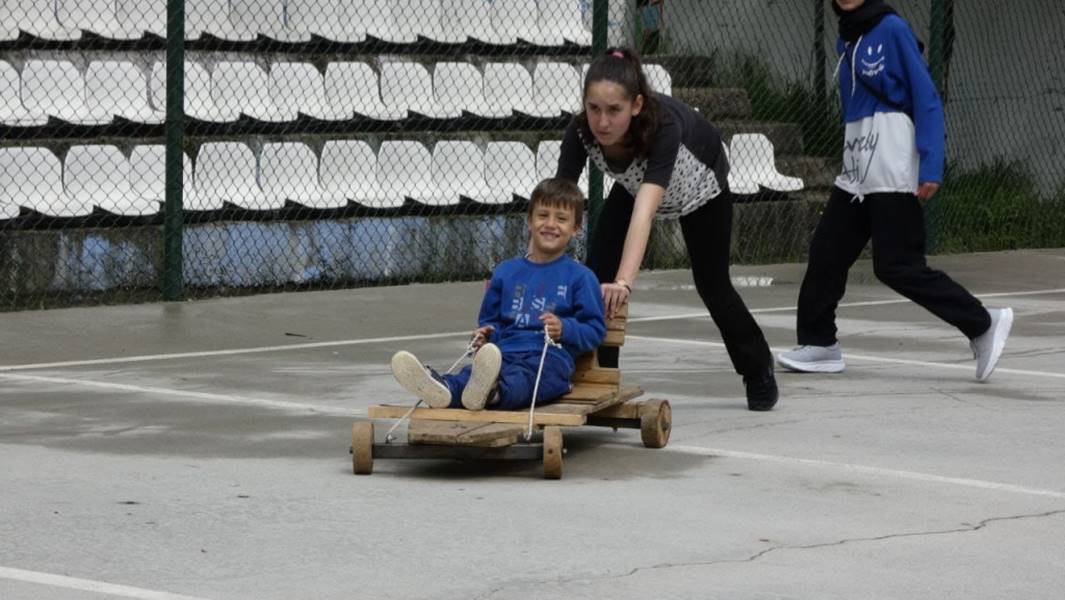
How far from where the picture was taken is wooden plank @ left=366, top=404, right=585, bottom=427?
21.8 feet

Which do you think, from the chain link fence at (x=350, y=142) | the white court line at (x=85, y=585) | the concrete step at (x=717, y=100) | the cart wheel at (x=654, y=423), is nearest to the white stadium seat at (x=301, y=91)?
the chain link fence at (x=350, y=142)

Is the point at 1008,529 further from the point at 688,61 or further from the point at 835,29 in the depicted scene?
the point at 835,29

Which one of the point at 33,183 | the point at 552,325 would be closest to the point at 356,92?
the point at 33,183

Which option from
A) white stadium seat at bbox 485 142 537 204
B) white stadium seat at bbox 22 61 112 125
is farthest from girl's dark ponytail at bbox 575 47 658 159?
white stadium seat at bbox 485 142 537 204

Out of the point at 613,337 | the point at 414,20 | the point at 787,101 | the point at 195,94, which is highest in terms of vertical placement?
the point at 414,20

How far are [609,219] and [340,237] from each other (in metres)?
6.27

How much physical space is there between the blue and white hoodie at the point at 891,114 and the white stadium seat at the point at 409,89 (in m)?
6.02

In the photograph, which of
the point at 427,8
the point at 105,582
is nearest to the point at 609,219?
the point at 105,582

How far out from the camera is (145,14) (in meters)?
13.9

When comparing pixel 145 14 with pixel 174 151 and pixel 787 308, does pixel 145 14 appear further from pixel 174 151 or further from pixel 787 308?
pixel 787 308

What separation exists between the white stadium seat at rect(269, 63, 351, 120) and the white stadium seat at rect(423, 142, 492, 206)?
81 cm

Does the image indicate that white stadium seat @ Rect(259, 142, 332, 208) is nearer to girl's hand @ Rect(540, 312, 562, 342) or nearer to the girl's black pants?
the girl's black pants

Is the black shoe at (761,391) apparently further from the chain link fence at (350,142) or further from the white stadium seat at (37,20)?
the white stadium seat at (37,20)

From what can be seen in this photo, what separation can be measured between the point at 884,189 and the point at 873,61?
0.61m
